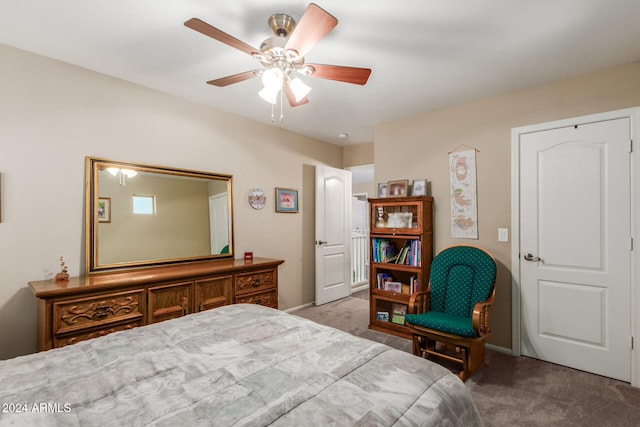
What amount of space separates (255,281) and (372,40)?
7.83 ft

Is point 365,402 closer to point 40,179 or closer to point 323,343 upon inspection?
point 323,343

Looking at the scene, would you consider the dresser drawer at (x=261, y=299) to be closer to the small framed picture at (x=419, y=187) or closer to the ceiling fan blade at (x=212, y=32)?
the small framed picture at (x=419, y=187)

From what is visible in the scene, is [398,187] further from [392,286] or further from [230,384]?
[230,384]

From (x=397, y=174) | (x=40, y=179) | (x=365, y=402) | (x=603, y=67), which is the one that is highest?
(x=603, y=67)

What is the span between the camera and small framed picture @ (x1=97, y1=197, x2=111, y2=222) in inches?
101

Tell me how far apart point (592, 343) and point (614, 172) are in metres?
1.44

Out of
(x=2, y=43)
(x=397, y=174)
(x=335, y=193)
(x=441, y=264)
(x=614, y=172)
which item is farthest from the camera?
(x=335, y=193)

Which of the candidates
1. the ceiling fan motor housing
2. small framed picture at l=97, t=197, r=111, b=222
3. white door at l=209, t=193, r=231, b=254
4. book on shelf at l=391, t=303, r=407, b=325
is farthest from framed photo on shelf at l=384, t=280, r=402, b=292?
small framed picture at l=97, t=197, r=111, b=222

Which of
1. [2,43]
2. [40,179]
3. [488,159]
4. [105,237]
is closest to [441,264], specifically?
[488,159]

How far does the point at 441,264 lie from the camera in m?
3.06

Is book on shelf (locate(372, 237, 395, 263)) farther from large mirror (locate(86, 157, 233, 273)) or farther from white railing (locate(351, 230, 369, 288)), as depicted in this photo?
white railing (locate(351, 230, 369, 288))

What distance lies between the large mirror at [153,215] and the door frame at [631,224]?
2949 millimetres

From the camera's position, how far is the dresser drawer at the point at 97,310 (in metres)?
2.01

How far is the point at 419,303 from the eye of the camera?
2889mm
